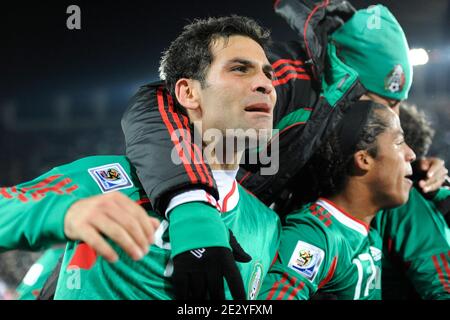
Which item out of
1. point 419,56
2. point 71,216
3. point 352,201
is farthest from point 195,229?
point 419,56

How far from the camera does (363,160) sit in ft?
3.55

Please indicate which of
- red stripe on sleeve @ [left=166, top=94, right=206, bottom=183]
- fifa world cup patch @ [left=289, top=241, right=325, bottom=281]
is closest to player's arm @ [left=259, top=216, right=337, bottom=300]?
fifa world cup patch @ [left=289, top=241, right=325, bottom=281]

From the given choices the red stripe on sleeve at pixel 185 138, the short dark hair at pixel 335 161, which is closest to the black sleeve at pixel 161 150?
the red stripe on sleeve at pixel 185 138

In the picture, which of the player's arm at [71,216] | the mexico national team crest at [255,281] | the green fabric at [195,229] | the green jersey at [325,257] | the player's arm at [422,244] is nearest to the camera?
the player's arm at [71,216]

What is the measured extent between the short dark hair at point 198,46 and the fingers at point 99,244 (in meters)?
0.44

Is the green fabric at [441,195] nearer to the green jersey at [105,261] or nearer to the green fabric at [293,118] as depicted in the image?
the green fabric at [293,118]

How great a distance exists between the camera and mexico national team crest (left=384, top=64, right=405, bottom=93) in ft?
3.59

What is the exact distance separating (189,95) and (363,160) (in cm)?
44

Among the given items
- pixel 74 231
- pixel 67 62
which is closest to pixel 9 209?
pixel 74 231

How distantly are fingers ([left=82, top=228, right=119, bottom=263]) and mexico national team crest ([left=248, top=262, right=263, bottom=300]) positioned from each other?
0.39 meters

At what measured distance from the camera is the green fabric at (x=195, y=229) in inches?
23.7

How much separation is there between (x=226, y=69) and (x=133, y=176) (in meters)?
0.25

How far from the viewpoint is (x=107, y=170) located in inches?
30.0
